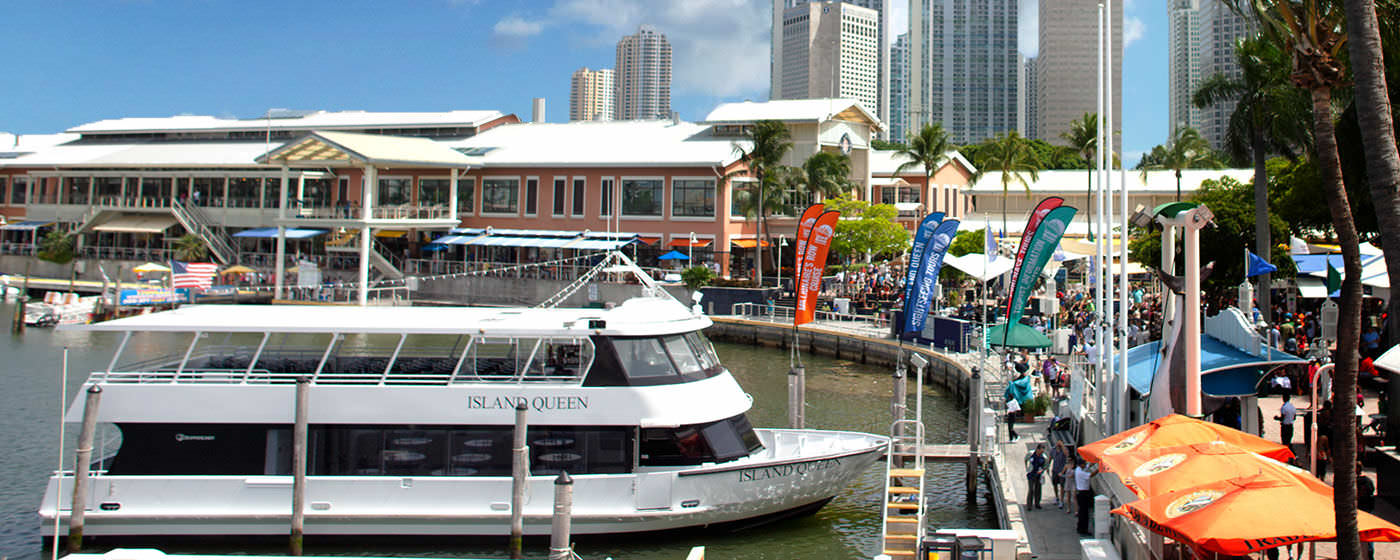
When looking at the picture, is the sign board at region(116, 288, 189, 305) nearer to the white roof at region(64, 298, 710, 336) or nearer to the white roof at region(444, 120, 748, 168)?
the white roof at region(444, 120, 748, 168)

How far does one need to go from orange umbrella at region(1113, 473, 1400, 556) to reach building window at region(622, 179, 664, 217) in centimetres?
5135

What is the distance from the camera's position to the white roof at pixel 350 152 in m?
54.5

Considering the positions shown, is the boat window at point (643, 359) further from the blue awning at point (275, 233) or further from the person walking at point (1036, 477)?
the blue awning at point (275, 233)

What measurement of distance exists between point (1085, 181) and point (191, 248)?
210ft

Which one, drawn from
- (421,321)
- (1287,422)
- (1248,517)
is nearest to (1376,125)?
(1248,517)

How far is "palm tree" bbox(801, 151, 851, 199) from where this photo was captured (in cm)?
5791

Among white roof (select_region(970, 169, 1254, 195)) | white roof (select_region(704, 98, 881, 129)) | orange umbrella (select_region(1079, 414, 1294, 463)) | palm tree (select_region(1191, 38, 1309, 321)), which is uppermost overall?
white roof (select_region(704, 98, 881, 129))

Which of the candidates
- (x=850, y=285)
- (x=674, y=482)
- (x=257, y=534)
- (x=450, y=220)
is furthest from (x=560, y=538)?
(x=450, y=220)

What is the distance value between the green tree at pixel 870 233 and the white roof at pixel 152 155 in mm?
39692

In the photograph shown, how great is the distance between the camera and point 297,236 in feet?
208

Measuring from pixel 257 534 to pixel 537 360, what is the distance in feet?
17.8

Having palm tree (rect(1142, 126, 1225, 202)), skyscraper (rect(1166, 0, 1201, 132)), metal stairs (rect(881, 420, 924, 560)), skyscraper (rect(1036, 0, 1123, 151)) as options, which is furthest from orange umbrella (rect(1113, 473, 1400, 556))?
skyscraper (rect(1036, 0, 1123, 151))

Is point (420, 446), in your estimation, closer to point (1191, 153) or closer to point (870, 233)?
point (870, 233)

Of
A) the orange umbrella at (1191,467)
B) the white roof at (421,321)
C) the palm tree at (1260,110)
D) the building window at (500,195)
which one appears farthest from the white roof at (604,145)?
the orange umbrella at (1191,467)
